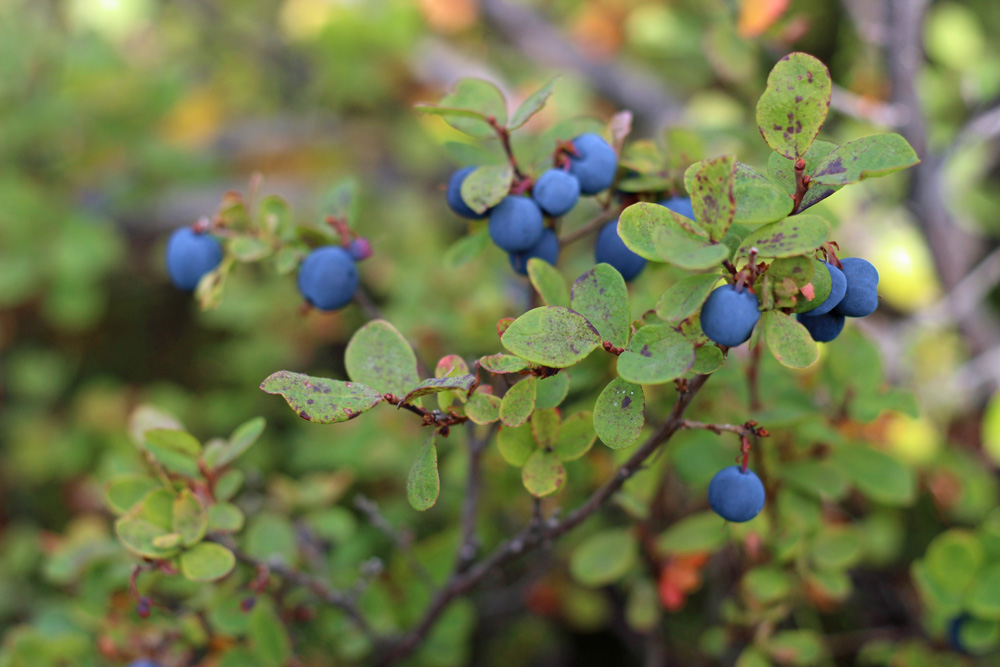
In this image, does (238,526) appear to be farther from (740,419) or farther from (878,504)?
(878,504)

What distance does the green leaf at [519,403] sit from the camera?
0.57 meters

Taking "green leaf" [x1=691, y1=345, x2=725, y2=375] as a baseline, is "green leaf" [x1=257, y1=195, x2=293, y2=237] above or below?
below

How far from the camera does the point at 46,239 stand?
1.81 m

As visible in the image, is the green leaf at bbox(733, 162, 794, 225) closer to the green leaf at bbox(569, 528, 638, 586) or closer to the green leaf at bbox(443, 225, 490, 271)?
the green leaf at bbox(443, 225, 490, 271)

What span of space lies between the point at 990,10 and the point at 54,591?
271 centimetres

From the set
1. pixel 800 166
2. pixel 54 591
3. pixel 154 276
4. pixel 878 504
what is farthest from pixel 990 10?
pixel 54 591

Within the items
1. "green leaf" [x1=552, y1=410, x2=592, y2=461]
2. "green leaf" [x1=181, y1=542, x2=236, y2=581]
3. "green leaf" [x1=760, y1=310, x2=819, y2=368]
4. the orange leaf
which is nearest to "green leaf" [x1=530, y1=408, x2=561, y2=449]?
"green leaf" [x1=552, y1=410, x2=592, y2=461]

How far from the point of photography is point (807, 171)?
55cm

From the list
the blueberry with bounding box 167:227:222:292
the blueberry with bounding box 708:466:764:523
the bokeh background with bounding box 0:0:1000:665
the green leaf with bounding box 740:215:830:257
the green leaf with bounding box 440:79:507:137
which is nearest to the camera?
the green leaf with bounding box 740:215:830:257

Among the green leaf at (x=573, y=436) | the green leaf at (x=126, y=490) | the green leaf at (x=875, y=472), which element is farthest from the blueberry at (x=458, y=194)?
the green leaf at (x=875, y=472)

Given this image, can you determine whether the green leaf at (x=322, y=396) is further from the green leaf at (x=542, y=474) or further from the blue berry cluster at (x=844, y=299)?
the blue berry cluster at (x=844, y=299)

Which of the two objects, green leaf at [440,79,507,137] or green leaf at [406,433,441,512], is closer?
green leaf at [406,433,441,512]

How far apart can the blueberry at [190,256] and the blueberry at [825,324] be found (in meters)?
0.62

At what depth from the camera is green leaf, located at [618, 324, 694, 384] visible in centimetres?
49
